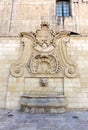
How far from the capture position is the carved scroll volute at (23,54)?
10172 millimetres

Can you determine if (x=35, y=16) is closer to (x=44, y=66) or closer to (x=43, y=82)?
(x=44, y=66)

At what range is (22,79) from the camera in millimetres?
10125

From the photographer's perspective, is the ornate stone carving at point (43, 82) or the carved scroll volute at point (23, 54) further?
the carved scroll volute at point (23, 54)

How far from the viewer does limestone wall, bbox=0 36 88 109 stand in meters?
9.70

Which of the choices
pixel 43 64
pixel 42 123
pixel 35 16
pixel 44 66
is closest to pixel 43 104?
pixel 42 123

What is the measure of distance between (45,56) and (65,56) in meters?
1.29

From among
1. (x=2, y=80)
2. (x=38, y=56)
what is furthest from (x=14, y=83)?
(x=38, y=56)

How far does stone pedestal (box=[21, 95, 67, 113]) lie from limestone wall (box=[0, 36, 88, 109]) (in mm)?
709

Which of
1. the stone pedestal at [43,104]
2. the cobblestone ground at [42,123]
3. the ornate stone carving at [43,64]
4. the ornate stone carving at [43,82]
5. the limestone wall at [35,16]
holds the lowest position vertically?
the cobblestone ground at [42,123]

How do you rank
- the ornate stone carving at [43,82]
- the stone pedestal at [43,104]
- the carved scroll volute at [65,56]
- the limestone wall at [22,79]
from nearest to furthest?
the stone pedestal at [43,104], the limestone wall at [22,79], the ornate stone carving at [43,82], the carved scroll volute at [65,56]

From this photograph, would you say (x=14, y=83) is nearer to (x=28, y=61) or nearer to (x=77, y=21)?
(x=28, y=61)

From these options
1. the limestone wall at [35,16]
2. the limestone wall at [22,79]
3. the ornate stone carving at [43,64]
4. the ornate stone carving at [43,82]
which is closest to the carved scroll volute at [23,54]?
the limestone wall at [22,79]

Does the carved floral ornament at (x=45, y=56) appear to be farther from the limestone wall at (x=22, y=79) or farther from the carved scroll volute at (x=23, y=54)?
the limestone wall at (x=22, y=79)

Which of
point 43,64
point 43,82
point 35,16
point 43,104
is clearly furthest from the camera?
point 35,16
